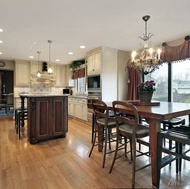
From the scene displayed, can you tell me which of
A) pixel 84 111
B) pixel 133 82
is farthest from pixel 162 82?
pixel 84 111

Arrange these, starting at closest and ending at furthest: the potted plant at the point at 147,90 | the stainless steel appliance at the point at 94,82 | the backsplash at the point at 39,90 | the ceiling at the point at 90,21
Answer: the ceiling at the point at 90,21
the potted plant at the point at 147,90
the stainless steel appliance at the point at 94,82
the backsplash at the point at 39,90

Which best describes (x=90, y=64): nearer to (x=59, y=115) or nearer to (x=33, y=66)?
(x=59, y=115)

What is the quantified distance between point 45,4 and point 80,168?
8.38ft

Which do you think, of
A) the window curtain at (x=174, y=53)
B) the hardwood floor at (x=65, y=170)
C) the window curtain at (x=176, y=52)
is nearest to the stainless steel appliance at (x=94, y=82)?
the window curtain at (x=174, y=53)

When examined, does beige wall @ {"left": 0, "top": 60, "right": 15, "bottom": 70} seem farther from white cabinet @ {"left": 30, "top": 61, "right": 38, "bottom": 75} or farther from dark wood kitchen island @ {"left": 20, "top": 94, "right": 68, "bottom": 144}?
dark wood kitchen island @ {"left": 20, "top": 94, "right": 68, "bottom": 144}

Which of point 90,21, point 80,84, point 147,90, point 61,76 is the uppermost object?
point 90,21

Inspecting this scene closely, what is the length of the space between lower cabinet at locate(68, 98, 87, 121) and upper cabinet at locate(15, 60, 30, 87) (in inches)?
86.1

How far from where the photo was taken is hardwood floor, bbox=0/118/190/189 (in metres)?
1.87

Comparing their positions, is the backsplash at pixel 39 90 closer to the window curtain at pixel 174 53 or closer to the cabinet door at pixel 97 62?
the cabinet door at pixel 97 62

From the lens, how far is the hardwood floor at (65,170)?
1.87 m

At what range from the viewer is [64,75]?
303 inches

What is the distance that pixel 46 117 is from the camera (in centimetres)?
344

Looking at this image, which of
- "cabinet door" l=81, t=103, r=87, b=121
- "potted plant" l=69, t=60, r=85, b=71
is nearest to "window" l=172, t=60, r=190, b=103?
"cabinet door" l=81, t=103, r=87, b=121

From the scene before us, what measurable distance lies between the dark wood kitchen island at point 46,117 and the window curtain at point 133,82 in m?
2.29
